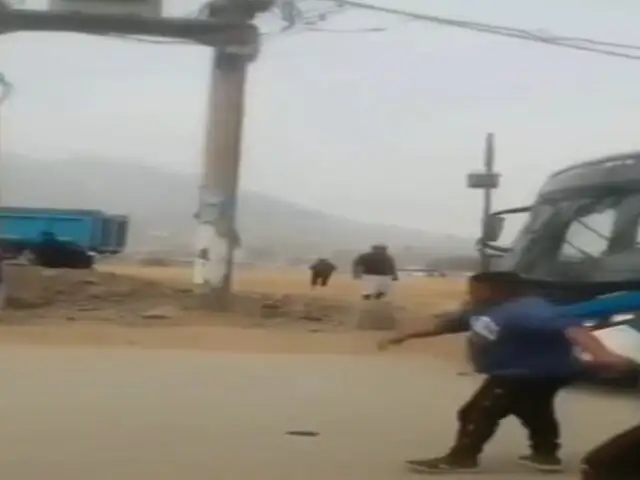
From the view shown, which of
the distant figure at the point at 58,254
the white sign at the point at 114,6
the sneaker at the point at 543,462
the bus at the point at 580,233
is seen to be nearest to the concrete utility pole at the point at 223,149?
the white sign at the point at 114,6

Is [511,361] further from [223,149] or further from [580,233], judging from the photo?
[223,149]


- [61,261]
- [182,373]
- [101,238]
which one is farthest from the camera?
[61,261]

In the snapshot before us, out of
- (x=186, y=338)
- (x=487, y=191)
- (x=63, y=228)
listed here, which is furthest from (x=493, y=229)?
(x=63, y=228)

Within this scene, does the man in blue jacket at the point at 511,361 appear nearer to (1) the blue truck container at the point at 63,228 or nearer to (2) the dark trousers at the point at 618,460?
(2) the dark trousers at the point at 618,460

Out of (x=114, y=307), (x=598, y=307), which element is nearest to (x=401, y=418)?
(x=598, y=307)

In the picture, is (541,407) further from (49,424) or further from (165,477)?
(49,424)

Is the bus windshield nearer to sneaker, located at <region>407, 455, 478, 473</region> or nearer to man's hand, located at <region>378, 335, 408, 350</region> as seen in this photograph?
man's hand, located at <region>378, 335, 408, 350</region>

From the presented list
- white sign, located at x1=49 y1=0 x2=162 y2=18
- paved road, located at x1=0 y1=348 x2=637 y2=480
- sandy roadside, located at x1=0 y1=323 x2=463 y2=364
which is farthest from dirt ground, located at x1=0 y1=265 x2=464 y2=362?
white sign, located at x1=49 y1=0 x2=162 y2=18
